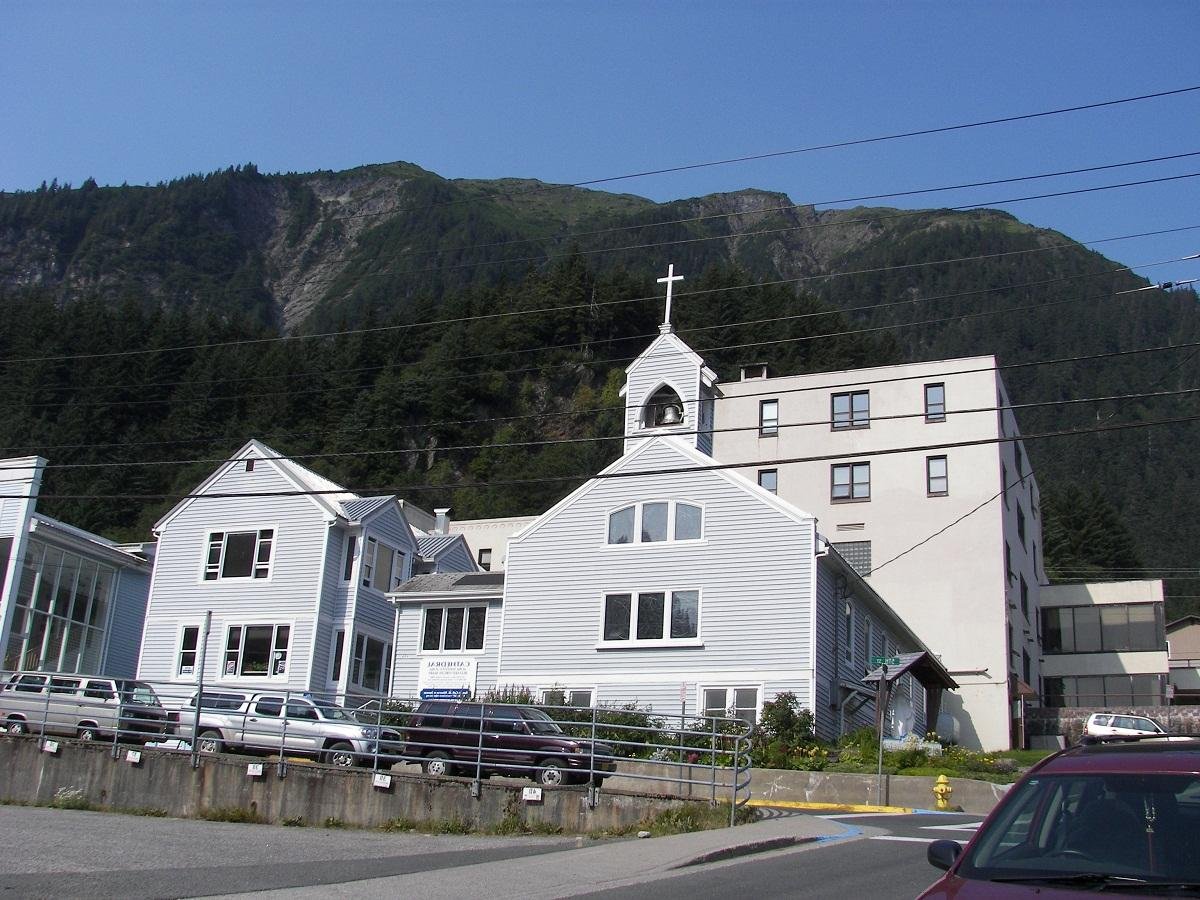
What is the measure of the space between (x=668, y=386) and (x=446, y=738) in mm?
19471

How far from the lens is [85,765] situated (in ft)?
79.3

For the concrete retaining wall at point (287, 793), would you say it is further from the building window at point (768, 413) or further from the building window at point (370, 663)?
the building window at point (768, 413)

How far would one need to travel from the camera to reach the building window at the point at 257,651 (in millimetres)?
40625

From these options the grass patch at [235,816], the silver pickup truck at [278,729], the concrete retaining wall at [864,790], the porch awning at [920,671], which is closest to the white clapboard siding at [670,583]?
the porch awning at [920,671]

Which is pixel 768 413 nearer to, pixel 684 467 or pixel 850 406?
pixel 850 406

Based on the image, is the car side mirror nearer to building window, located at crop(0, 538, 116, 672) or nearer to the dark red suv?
the dark red suv

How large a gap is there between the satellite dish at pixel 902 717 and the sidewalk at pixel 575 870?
22.2 metres

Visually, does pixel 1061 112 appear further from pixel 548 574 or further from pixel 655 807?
pixel 548 574

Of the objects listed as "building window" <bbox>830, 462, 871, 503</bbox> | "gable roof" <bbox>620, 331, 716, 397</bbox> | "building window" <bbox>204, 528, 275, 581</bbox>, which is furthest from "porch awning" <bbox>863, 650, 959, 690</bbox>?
"building window" <bbox>204, 528, 275, 581</bbox>

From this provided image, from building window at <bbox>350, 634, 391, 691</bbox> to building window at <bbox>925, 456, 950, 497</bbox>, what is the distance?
2497 cm

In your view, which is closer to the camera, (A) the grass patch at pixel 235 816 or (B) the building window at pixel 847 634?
(A) the grass patch at pixel 235 816

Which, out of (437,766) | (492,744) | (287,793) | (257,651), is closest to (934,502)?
(257,651)

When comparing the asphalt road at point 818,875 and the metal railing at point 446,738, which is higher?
the metal railing at point 446,738

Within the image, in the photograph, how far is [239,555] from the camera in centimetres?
4250
